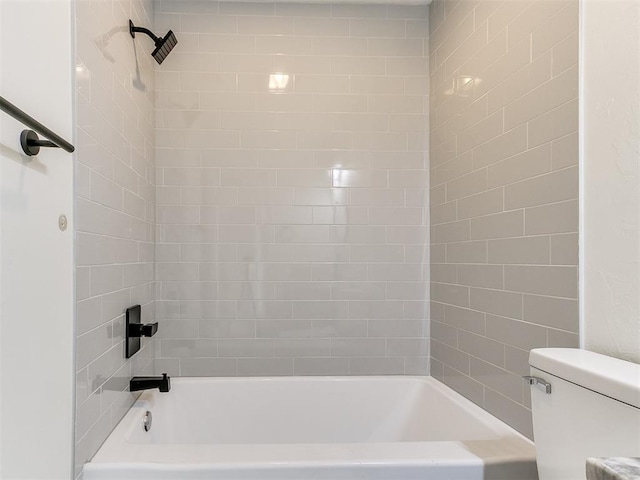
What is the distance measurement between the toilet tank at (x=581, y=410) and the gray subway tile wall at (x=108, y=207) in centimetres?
131

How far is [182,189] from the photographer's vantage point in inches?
87.4

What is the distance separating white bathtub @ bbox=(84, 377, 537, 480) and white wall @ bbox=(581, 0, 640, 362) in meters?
0.54

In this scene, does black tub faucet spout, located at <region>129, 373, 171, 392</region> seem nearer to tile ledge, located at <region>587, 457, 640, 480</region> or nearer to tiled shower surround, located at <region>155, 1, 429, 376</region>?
tiled shower surround, located at <region>155, 1, 429, 376</region>

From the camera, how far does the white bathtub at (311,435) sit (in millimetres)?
1276

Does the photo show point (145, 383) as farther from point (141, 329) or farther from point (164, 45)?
point (164, 45)

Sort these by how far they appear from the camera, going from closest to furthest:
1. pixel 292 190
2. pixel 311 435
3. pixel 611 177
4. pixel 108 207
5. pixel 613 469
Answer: pixel 613 469 → pixel 611 177 → pixel 108 207 → pixel 311 435 → pixel 292 190

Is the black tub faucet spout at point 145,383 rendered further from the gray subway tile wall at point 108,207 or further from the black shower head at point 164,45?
the black shower head at point 164,45

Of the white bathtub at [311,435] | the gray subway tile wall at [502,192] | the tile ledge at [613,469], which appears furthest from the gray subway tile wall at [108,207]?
the gray subway tile wall at [502,192]

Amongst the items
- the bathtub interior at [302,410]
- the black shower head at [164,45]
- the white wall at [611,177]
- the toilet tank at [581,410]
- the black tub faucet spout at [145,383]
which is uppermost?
the black shower head at [164,45]

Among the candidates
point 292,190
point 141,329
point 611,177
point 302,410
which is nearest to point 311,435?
point 302,410

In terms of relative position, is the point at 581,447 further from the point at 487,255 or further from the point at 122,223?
the point at 122,223

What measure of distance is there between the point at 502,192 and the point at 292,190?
1.07 meters

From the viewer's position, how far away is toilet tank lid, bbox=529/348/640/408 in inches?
34.7

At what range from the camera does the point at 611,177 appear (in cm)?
112
